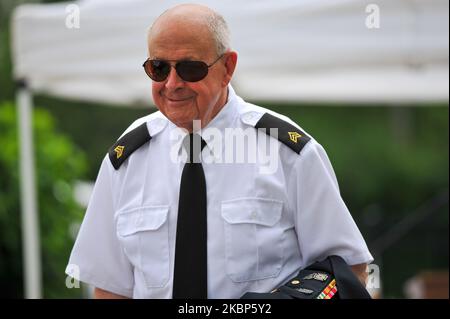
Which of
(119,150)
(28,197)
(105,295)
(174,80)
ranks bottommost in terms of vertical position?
(28,197)

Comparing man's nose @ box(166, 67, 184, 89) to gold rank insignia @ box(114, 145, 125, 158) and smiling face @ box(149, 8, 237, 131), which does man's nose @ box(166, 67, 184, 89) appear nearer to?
smiling face @ box(149, 8, 237, 131)

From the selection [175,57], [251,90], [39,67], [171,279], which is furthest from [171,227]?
[251,90]

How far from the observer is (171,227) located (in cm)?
255

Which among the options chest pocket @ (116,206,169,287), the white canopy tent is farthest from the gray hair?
the white canopy tent

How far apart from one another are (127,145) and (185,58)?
421mm

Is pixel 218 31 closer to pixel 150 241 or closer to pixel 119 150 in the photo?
pixel 119 150

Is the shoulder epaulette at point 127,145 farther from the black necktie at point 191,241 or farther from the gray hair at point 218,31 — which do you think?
the gray hair at point 218,31

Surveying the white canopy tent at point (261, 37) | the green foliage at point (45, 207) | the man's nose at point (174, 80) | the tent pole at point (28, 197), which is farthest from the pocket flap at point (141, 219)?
the green foliage at point (45, 207)

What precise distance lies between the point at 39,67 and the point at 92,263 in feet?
8.34

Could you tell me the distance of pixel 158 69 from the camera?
240 cm

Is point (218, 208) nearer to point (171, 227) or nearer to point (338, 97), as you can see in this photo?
point (171, 227)

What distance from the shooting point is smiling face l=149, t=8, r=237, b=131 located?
2.37 meters

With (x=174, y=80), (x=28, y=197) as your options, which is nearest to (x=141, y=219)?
(x=174, y=80)

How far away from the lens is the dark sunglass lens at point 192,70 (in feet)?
7.78
